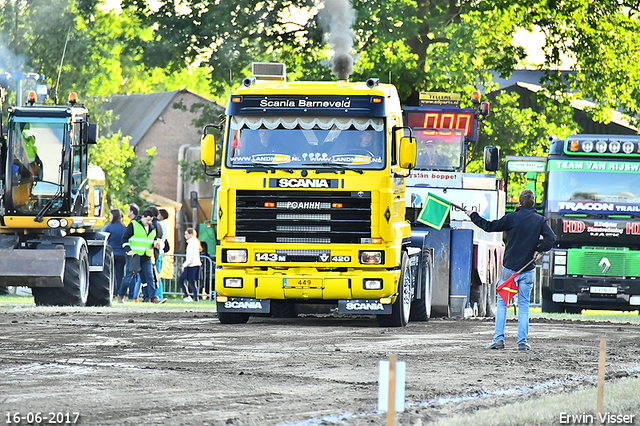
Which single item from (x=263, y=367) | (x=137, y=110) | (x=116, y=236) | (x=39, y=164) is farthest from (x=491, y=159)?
(x=137, y=110)

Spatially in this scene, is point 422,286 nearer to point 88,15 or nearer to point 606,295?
point 606,295

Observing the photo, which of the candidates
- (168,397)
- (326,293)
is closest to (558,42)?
(326,293)

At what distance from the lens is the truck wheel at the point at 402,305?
17359 mm

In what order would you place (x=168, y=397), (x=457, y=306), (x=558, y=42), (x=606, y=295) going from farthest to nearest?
(x=558, y=42) → (x=606, y=295) → (x=457, y=306) → (x=168, y=397)

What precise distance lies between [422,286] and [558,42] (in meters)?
17.7

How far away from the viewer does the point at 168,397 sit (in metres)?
9.11

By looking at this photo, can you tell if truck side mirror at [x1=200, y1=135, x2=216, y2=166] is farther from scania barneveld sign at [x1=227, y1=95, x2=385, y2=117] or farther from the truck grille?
the truck grille

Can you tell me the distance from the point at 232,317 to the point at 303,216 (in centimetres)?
227

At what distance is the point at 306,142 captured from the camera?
1661 cm

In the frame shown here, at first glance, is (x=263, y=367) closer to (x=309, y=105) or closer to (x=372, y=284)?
(x=372, y=284)

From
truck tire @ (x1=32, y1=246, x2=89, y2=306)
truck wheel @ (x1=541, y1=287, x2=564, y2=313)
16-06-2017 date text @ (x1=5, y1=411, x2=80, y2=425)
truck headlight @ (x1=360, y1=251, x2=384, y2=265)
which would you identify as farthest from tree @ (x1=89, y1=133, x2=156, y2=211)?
16-06-2017 date text @ (x1=5, y1=411, x2=80, y2=425)

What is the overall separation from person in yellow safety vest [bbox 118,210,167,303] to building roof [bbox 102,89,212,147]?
118ft

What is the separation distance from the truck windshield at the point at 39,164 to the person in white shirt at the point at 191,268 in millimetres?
7724

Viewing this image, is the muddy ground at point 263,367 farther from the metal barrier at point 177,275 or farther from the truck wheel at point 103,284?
the metal barrier at point 177,275
